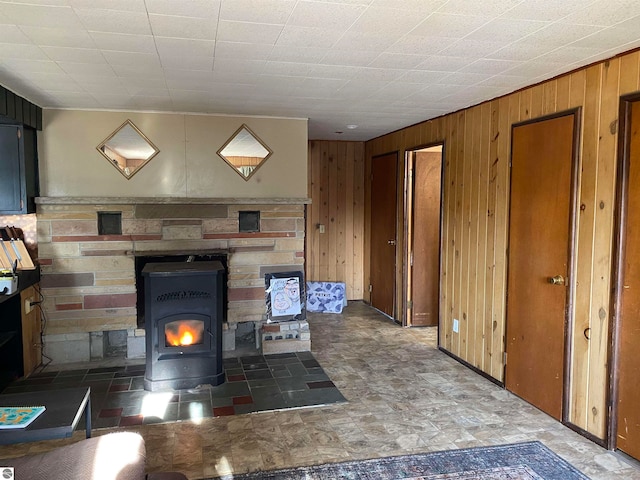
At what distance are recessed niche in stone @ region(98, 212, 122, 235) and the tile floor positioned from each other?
190cm

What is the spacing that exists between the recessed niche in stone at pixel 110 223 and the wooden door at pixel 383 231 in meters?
3.07

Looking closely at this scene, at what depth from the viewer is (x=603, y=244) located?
279 cm

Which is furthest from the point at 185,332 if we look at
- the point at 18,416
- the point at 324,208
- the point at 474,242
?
the point at 324,208

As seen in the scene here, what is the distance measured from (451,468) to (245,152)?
319 cm

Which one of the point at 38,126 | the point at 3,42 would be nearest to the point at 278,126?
the point at 38,126

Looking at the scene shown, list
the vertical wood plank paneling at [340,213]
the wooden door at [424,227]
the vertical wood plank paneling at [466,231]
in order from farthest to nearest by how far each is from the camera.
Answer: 1. the vertical wood plank paneling at [340,213]
2. the wooden door at [424,227]
3. the vertical wood plank paneling at [466,231]

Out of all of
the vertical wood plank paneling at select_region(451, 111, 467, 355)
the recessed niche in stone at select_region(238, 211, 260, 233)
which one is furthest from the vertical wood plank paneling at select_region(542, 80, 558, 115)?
the recessed niche in stone at select_region(238, 211, 260, 233)

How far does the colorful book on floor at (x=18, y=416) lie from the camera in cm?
195

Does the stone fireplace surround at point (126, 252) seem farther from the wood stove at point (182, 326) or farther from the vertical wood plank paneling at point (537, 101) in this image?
the vertical wood plank paneling at point (537, 101)

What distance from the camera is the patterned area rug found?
8.20 ft

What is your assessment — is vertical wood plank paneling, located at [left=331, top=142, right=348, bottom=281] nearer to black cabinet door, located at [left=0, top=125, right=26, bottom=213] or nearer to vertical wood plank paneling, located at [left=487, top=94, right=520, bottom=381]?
vertical wood plank paneling, located at [left=487, top=94, right=520, bottom=381]

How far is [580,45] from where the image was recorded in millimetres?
2492

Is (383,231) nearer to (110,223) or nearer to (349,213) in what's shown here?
(349,213)

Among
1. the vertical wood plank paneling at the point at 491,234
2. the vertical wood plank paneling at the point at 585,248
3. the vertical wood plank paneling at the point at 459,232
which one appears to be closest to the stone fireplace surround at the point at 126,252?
the vertical wood plank paneling at the point at 459,232
